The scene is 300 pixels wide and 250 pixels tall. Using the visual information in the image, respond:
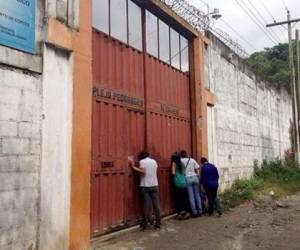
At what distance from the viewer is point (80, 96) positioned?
7.47 metres

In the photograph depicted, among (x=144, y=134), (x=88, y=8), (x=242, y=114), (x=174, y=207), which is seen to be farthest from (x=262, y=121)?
(x=88, y=8)

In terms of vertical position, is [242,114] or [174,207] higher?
[242,114]

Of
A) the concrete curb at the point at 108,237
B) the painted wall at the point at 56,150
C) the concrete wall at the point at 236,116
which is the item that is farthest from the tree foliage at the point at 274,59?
the painted wall at the point at 56,150

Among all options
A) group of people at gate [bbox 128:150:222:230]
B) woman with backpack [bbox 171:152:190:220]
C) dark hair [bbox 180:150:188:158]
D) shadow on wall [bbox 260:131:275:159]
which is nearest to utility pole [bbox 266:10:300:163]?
shadow on wall [bbox 260:131:275:159]

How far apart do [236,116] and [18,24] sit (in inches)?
430

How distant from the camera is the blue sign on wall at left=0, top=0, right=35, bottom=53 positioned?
6055 mm

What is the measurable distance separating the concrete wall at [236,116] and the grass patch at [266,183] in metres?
0.35

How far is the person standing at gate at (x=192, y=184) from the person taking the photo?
36.6 feet

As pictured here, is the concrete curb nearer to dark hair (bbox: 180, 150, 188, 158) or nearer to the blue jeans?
the blue jeans

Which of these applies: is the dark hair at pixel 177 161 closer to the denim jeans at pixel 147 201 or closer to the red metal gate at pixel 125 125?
the red metal gate at pixel 125 125

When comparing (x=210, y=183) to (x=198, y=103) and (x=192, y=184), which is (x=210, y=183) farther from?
(x=198, y=103)

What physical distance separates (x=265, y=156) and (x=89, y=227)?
13.6 metres

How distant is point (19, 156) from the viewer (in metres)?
6.17

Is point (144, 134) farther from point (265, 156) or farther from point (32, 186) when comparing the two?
point (265, 156)
